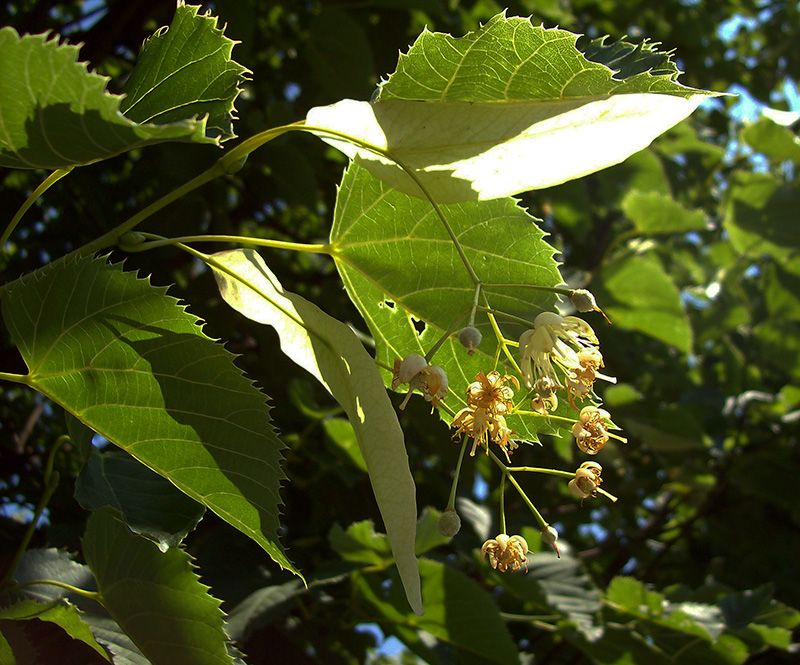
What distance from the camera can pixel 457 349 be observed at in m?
0.86

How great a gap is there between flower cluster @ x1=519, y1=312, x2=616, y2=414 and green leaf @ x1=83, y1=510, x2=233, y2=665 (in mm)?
521

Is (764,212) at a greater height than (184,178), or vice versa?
(184,178)

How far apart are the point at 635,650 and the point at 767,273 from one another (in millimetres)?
1865

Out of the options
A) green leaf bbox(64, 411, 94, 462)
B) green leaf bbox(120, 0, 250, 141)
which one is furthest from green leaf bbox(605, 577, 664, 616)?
green leaf bbox(120, 0, 250, 141)

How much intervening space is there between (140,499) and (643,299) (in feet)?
6.12

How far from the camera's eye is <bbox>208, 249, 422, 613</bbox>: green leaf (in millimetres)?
623

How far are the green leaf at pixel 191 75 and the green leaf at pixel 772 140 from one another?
7.21 feet

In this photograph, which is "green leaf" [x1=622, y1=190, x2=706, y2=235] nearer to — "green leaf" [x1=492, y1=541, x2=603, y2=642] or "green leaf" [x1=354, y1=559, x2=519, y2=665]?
"green leaf" [x1=492, y1=541, x2=603, y2=642]

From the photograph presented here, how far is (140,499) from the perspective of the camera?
87 centimetres

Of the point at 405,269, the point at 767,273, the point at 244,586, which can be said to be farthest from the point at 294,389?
the point at 767,273

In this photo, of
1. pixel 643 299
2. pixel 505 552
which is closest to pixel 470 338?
pixel 505 552

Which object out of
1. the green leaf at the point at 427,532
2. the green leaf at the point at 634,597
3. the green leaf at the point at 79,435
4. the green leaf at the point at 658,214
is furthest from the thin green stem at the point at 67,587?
the green leaf at the point at 658,214

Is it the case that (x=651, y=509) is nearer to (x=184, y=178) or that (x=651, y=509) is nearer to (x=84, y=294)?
(x=184, y=178)

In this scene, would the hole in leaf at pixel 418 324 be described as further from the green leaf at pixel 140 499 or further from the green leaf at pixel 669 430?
the green leaf at pixel 669 430
